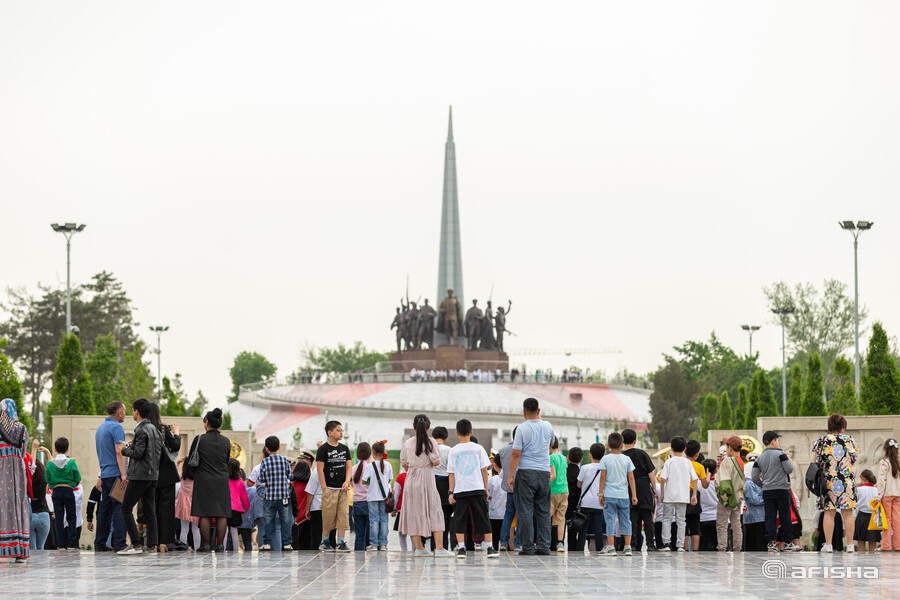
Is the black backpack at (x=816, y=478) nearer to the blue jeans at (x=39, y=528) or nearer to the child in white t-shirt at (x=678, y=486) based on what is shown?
Answer: the child in white t-shirt at (x=678, y=486)

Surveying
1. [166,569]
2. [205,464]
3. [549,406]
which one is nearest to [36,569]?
[166,569]

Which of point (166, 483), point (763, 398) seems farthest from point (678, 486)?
point (763, 398)

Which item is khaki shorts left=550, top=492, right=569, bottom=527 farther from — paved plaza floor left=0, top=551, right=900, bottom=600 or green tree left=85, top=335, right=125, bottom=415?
green tree left=85, top=335, right=125, bottom=415

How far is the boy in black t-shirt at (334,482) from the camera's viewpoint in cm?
1138

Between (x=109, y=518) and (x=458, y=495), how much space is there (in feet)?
11.0

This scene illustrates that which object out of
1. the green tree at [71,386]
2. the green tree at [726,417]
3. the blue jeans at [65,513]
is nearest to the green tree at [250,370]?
the green tree at [726,417]

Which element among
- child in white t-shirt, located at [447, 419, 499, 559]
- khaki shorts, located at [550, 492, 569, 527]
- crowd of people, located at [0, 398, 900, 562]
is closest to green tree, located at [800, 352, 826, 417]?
crowd of people, located at [0, 398, 900, 562]

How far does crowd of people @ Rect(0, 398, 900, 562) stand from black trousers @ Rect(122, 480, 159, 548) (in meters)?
0.01

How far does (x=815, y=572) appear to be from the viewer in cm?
923

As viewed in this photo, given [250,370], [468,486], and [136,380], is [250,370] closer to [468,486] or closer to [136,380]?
[136,380]

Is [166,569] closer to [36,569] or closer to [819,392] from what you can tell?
[36,569]

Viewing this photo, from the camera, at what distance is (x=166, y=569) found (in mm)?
9359

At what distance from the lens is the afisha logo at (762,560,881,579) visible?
891cm

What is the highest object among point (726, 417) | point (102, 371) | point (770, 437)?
point (102, 371)
